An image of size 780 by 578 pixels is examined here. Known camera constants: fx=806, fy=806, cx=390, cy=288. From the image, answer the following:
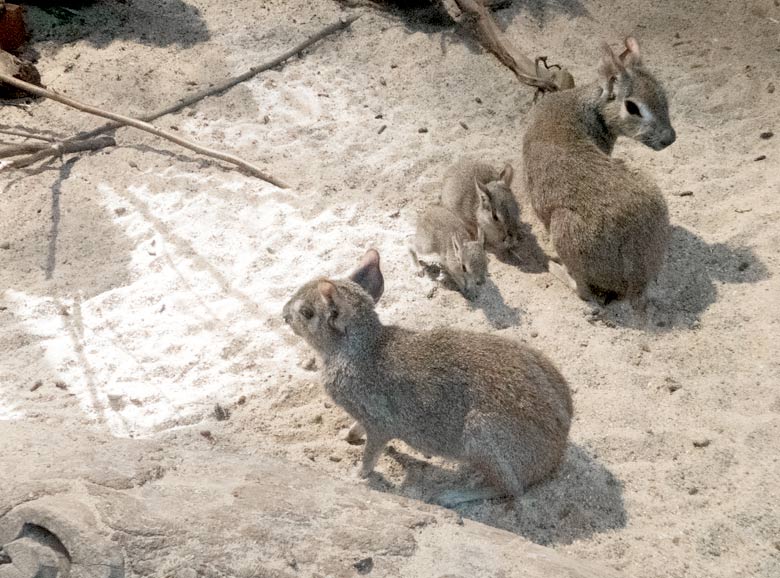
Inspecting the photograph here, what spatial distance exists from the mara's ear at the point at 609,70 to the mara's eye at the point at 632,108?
0.14m

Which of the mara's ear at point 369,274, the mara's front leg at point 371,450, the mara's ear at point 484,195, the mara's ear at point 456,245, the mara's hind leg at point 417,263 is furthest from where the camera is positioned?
the mara's ear at point 484,195

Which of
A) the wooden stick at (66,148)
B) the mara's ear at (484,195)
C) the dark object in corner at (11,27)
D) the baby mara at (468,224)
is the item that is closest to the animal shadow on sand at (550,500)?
the baby mara at (468,224)

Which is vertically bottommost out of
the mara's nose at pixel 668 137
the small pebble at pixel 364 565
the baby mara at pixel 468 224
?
the baby mara at pixel 468 224

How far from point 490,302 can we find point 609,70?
6.67 ft

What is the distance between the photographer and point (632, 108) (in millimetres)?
5992

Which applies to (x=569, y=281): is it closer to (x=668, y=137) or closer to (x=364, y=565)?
(x=668, y=137)

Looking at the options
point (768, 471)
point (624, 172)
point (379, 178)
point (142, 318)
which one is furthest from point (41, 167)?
point (768, 471)

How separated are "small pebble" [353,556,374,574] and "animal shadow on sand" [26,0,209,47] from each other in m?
6.49

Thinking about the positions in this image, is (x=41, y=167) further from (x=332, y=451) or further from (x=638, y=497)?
(x=638, y=497)

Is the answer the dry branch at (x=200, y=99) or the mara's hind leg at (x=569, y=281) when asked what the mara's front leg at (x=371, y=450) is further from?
the dry branch at (x=200, y=99)

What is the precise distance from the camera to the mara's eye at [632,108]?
5957 mm

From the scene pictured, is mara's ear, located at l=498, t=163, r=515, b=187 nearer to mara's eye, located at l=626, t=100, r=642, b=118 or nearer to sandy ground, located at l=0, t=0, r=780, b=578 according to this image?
sandy ground, located at l=0, t=0, r=780, b=578

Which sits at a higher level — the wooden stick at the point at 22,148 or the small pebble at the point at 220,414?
the wooden stick at the point at 22,148

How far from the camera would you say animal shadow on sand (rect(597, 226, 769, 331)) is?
17.4 ft
